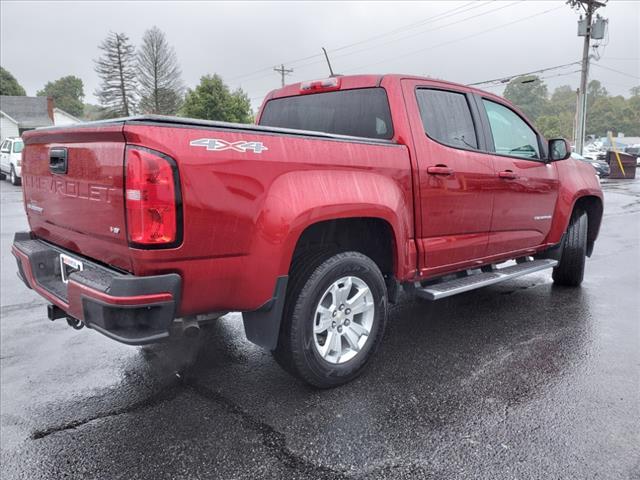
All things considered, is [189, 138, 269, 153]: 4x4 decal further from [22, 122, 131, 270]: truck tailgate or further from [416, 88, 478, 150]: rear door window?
[416, 88, 478, 150]: rear door window

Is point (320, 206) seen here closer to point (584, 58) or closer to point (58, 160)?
point (58, 160)

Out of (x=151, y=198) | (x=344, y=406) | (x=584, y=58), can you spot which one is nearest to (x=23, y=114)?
(x=584, y=58)

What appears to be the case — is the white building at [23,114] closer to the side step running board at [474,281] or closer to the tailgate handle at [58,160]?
the tailgate handle at [58,160]

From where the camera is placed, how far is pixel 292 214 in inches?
109

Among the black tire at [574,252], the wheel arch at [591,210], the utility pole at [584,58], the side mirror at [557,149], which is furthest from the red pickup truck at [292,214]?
the utility pole at [584,58]

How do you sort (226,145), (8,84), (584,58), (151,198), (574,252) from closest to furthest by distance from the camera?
Result: (151,198)
(226,145)
(574,252)
(584,58)
(8,84)

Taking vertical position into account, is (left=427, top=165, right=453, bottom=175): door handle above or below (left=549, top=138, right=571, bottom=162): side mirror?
below

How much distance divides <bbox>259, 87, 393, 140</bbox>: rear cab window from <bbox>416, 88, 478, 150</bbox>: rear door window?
0.97 ft

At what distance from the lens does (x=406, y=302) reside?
17.1 ft

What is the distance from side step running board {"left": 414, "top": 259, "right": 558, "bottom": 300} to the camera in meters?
3.69

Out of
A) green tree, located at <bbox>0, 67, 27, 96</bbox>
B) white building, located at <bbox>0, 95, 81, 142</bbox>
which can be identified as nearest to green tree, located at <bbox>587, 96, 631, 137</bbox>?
white building, located at <bbox>0, 95, 81, 142</bbox>

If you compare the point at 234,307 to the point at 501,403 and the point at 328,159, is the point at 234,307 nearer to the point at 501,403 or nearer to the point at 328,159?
the point at 328,159

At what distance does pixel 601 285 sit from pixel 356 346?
3.87m

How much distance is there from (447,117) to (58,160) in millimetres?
2706
